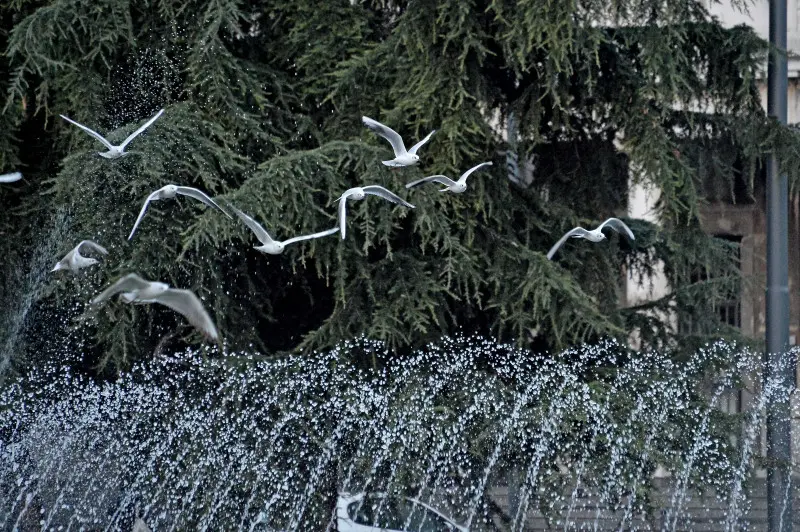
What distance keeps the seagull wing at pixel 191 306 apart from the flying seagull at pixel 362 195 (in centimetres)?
129

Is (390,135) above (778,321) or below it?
above

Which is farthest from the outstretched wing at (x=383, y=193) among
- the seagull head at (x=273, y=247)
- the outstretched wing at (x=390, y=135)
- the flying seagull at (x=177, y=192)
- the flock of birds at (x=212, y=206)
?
the flying seagull at (x=177, y=192)

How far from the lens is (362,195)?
834 cm

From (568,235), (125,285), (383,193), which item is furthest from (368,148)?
(125,285)

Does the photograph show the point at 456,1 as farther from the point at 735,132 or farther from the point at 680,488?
the point at 680,488

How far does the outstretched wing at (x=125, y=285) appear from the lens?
6927 mm

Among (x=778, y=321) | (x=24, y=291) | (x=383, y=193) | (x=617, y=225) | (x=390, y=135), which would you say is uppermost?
(x=390, y=135)

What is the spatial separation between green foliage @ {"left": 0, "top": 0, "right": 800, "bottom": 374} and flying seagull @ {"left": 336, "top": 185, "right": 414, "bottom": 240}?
485 mm

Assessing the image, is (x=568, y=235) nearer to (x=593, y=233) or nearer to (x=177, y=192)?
(x=593, y=233)

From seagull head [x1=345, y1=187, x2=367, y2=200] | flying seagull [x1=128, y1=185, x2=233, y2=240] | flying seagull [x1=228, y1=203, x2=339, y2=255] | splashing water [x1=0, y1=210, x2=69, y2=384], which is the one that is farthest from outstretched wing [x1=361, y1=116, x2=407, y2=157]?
splashing water [x1=0, y1=210, x2=69, y2=384]

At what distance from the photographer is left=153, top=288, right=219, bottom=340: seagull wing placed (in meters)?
7.36

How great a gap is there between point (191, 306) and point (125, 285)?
508mm

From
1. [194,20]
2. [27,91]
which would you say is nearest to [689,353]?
Answer: [194,20]

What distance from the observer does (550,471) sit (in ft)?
29.8
